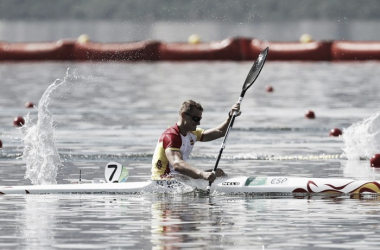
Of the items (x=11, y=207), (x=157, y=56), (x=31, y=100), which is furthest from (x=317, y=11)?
(x=11, y=207)

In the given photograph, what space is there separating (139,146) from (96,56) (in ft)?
122

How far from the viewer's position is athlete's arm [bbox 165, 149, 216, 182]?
17094mm

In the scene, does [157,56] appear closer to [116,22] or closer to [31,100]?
[31,100]

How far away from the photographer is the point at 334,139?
26.3 meters

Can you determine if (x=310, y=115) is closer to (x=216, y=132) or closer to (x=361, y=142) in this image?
(x=361, y=142)

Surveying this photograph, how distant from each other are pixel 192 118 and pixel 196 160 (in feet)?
17.2

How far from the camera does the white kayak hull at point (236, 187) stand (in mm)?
17375

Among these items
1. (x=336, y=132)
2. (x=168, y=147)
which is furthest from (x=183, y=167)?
(x=336, y=132)

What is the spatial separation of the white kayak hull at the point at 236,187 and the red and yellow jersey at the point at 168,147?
16cm

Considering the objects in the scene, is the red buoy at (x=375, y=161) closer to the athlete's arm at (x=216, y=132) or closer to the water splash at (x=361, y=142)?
the water splash at (x=361, y=142)

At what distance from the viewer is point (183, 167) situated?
17219 mm

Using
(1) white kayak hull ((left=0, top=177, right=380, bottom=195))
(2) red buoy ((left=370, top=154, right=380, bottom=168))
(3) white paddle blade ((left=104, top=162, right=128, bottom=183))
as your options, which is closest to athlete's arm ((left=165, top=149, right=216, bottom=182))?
(1) white kayak hull ((left=0, top=177, right=380, bottom=195))

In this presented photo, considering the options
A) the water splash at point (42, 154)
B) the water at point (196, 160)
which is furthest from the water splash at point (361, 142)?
the water splash at point (42, 154)

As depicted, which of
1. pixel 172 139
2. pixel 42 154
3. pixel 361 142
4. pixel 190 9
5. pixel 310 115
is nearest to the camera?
pixel 172 139
